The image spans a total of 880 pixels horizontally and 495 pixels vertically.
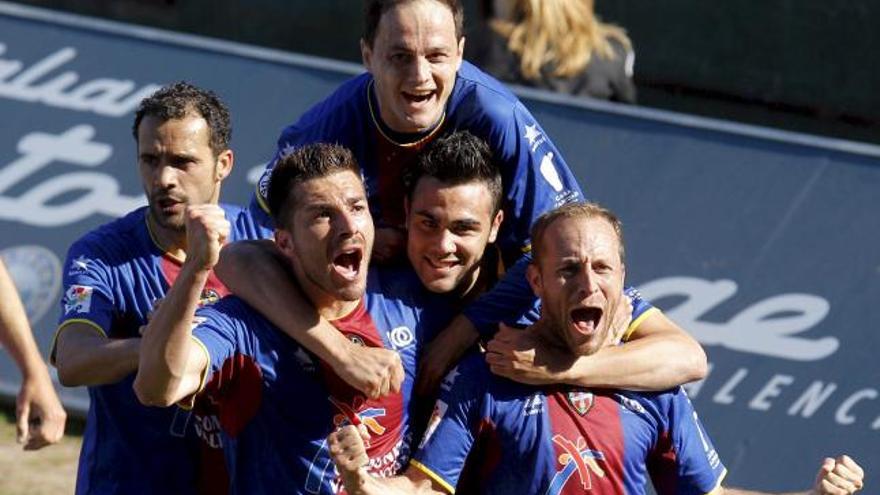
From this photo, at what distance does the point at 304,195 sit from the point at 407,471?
828 millimetres

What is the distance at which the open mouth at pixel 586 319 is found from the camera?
5.91 metres

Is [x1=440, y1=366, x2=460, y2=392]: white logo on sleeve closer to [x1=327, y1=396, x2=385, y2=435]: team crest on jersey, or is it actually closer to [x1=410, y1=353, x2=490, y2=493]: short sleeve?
[x1=410, y1=353, x2=490, y2=493]: short sleeve

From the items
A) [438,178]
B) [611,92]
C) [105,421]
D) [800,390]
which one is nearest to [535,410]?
[438,178]

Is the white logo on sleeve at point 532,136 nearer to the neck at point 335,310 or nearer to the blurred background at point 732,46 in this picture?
the neck at point 335,310

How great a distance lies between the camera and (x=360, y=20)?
11203mm

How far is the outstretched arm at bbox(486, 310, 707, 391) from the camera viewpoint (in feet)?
19.5

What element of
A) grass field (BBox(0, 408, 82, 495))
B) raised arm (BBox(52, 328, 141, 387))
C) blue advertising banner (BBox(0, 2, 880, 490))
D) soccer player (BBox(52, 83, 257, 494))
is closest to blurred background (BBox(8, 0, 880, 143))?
blue advertising banner (BBox(0, 2, 880, 490))

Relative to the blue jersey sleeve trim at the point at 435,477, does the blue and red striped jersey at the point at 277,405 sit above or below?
above

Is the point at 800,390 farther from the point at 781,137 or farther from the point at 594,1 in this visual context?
the point at 594,1

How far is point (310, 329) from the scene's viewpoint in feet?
18.9

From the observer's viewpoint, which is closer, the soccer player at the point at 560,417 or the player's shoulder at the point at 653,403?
the soccer player at the point at 560,417

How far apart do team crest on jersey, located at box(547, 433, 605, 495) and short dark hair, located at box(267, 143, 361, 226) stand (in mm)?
977

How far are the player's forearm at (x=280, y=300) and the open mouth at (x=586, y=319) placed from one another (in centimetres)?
65

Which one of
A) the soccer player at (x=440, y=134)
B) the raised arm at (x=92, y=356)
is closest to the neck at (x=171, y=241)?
the soccer player at (x=440, y=134)
